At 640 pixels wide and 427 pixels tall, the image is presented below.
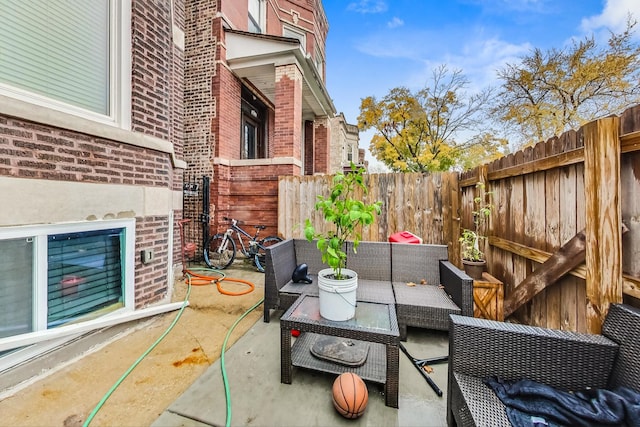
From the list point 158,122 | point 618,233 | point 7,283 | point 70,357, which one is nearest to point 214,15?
point 158,122

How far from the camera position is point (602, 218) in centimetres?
158

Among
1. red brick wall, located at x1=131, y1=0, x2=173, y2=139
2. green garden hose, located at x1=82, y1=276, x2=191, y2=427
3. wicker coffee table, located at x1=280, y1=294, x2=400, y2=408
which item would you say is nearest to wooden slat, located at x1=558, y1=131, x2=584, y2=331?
wicker coffee table, located at x1=280, y1=294, x2=400, y2=408

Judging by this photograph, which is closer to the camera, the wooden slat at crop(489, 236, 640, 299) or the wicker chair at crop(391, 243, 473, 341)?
the wooden slat at crop(489, 236, 640, 299)

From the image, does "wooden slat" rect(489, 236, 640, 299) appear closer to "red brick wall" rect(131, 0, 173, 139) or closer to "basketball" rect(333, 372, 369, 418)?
"basketball" rect(333, 372, 369, 418)

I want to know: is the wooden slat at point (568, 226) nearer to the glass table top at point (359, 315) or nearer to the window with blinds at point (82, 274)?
the glass table top at point (359, 315)

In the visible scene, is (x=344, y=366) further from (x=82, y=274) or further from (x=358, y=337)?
(x=82, y=274)

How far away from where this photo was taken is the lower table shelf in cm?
196

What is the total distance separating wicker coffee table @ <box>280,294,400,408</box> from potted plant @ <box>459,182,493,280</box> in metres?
1.33

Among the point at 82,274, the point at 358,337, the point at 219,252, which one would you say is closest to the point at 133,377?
the point at 82,274

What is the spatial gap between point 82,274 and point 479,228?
4517 millimetres

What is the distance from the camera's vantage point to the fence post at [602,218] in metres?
1.54

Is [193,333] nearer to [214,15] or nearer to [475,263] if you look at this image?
[475,263]

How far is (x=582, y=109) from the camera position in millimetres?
10594

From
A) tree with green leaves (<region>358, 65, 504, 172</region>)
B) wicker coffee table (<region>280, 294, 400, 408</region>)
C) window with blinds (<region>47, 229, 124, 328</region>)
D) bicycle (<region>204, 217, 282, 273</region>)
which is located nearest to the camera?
wicker coffee table (<region>280, 294, 400, 408</region>)
